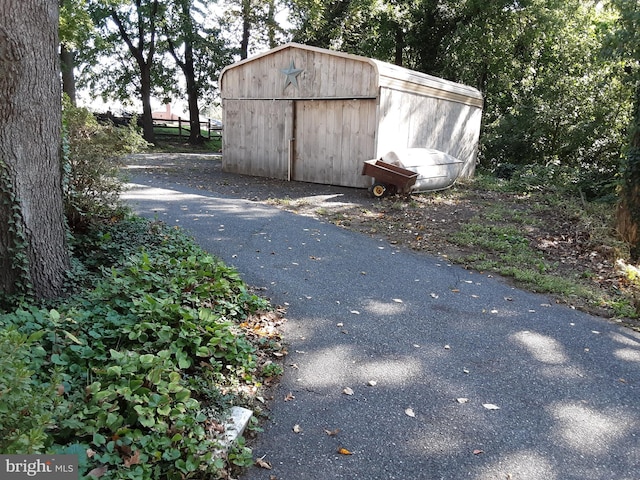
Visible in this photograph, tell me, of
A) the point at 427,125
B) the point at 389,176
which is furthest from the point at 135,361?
the point at 427,125

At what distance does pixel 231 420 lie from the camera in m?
Answer: 3.05

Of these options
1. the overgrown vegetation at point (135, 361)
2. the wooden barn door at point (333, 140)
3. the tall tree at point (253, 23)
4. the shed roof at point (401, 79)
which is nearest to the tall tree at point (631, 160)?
the shed roof at point (401, 79)

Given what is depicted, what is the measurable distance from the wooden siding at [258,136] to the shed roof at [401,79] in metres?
0.98

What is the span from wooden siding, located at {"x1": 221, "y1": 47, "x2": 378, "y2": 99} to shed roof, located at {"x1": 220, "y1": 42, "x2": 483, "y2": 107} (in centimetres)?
5

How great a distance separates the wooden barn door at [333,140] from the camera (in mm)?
12289

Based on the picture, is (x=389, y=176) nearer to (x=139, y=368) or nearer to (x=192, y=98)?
(x=139, y=368)

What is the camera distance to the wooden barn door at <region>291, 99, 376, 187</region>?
12289 millimetres

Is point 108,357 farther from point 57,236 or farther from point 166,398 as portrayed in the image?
point 57,236

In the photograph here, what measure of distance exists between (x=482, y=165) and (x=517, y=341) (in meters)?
17.6

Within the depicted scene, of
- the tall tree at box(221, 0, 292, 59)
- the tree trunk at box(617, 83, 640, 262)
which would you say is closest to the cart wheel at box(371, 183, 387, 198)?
the tree trunk at box(617, 83, 640, 262)

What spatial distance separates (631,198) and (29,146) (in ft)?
30.5

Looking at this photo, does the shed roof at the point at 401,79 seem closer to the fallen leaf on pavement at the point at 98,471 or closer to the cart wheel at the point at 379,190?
→ the cart wheel at the point at 379,190

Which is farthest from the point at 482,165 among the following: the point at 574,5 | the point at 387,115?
the point at 387,115

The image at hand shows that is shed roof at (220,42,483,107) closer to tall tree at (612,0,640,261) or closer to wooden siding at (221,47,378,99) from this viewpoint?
wooden siding at (221,47,378,99)
